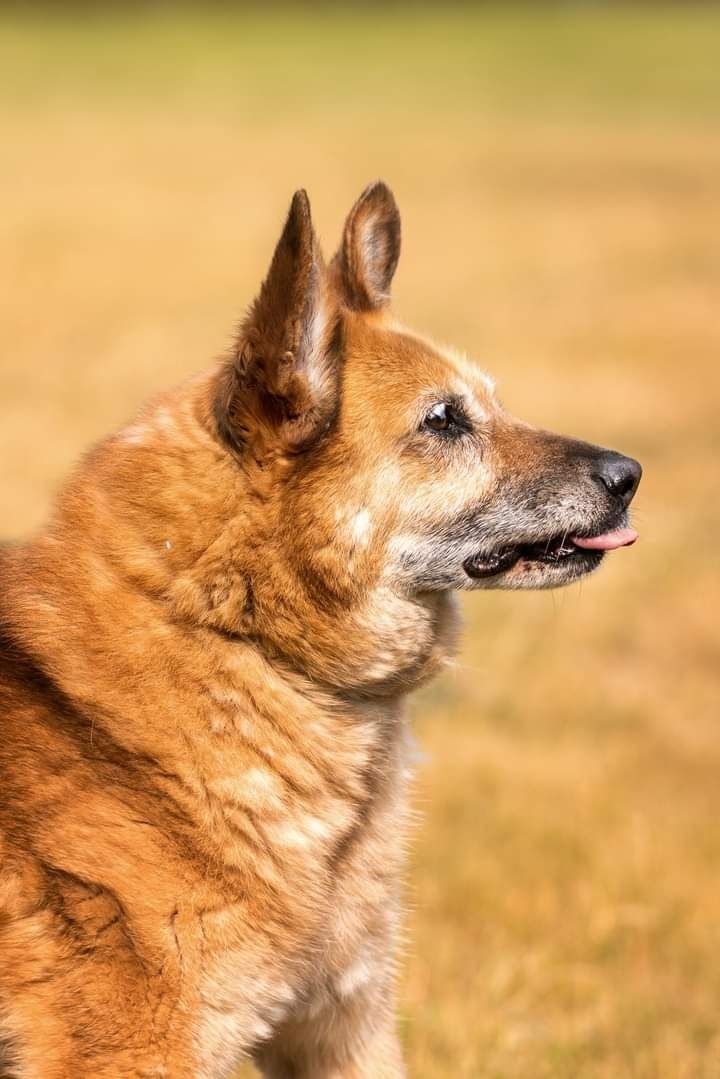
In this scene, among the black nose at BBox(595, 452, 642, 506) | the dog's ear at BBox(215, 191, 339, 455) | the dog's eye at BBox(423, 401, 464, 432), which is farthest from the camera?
the black nose at BBox(595, 452, 642, 506)

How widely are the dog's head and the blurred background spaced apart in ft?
3.53

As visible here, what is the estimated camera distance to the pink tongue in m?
3.84

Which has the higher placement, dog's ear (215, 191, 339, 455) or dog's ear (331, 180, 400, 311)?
dog's ear (331, 180, 400, 311)

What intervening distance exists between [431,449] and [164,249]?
17729 millimetres

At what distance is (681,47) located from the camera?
3600cm

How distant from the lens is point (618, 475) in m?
3.82

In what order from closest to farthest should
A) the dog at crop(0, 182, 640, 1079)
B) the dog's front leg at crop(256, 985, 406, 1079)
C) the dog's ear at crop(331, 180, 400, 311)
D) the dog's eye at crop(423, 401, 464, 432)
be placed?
the dog at crop(0, 182, 640, 1079) < the dog's front leg at crop(256, 985, 406, 1079) < the dog's eye at crop(423, 401, 464, 432) < the dog's ear at crop(331, 180, 400, 311)

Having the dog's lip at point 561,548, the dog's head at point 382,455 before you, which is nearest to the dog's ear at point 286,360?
the dog's head at point 382,455

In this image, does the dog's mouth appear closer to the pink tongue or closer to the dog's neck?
the pink tongue

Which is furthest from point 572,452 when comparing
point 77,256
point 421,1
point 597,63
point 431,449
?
point 421,1

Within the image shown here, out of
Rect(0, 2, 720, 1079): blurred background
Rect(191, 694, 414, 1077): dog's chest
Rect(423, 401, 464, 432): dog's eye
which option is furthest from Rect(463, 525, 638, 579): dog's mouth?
Rect(0, 2, 720, 1079): blurred background

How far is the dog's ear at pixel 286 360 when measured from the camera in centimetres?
322

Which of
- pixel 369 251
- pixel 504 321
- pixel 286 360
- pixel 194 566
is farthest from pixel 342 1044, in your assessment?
pixel 504 321

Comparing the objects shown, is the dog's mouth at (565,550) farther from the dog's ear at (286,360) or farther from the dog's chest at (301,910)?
the dog's ear at (286,360)
